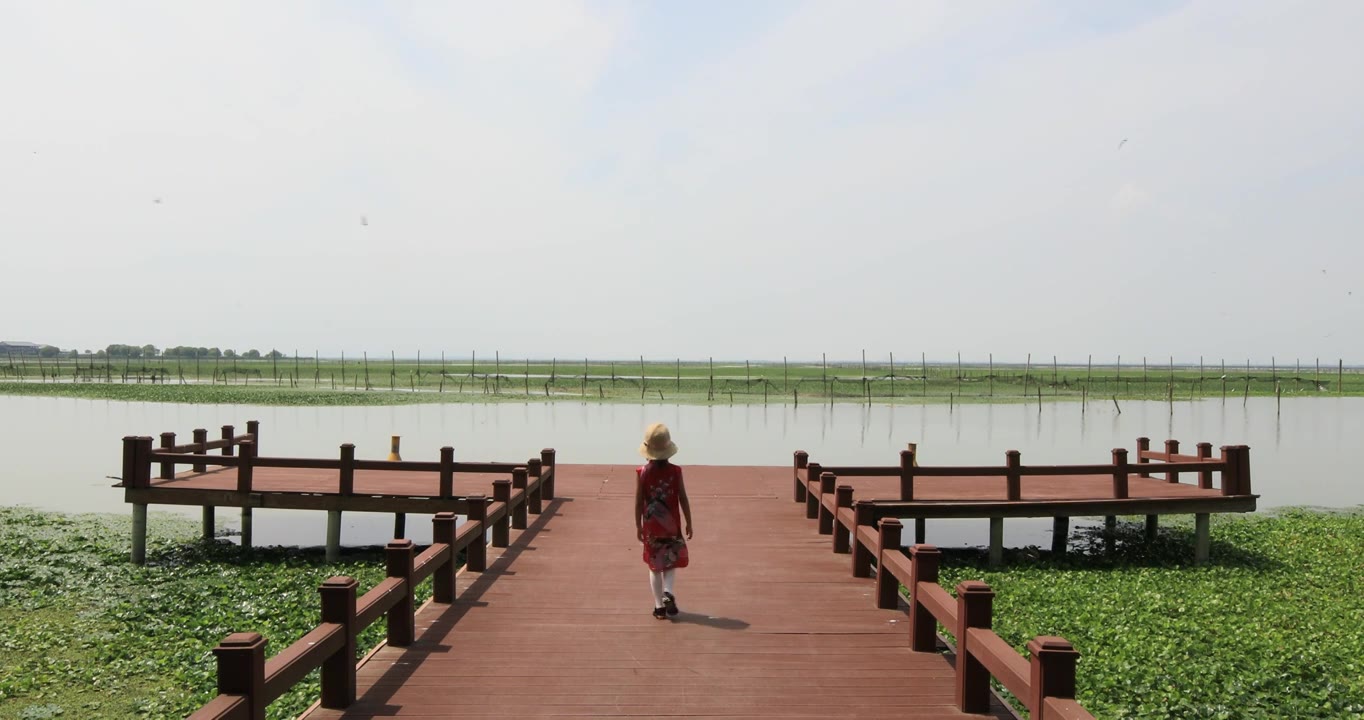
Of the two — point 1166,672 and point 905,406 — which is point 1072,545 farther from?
point 905,406

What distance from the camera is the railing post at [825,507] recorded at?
1109 cm

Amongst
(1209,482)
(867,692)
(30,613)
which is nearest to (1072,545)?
(1209,482)

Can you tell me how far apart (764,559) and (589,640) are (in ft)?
11.7

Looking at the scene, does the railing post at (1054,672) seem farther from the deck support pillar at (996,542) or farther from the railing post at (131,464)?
the railing post at (131,464)

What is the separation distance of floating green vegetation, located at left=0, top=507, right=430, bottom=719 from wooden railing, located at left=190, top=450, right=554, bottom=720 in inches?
72.3

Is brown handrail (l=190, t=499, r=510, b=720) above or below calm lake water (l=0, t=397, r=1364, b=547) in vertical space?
above

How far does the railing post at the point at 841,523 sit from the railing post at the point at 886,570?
195 centimetres

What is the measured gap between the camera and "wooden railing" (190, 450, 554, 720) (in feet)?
13.3

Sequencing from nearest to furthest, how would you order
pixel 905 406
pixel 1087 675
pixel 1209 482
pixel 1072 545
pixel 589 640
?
pixel 589 640 < pixel 1087 675 < pixel 1209 482 < pixel 1072 545 < pixel 905 406

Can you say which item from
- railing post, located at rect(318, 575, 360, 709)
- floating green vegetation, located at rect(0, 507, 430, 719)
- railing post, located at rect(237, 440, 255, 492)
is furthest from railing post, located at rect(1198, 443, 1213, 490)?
railing post, located at rect(237, 440, 255, 492)

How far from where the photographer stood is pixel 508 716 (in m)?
5.12

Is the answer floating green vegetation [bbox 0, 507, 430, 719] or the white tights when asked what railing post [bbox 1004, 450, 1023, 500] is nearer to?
the white tights

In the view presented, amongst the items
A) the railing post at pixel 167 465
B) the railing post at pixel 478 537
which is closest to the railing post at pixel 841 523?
the railing post at pixel 478 537

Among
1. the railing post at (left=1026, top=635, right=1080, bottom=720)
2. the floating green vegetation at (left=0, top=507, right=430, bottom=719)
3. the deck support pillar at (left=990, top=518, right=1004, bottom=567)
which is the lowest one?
the floating green vegetation at (left=0, top=507, right=430, bottom=719)
